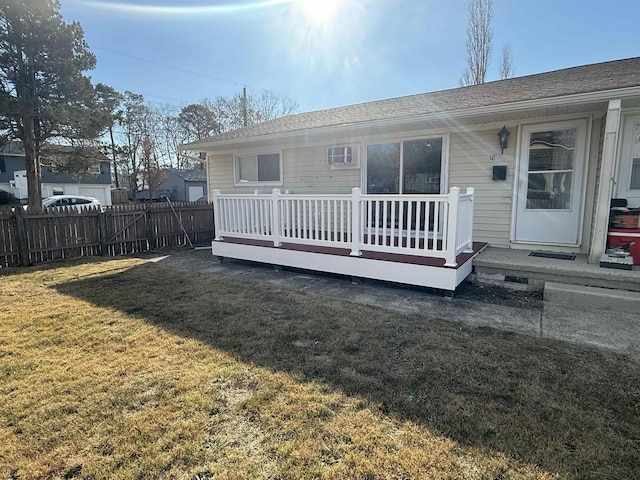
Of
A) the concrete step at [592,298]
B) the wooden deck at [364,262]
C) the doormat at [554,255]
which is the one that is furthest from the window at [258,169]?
the concrete step at [592,298]

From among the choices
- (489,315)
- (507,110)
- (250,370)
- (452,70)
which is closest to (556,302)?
(489,315)

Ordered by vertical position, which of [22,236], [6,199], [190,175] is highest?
[190,175]

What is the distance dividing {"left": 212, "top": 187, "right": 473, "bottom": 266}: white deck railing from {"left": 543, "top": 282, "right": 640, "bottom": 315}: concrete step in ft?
3.87

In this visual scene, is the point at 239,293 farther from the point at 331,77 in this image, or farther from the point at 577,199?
the point at 331,77

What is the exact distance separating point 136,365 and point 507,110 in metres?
5.39

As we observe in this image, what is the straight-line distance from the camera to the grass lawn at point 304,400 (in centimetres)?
174

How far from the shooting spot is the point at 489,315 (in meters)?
3.82

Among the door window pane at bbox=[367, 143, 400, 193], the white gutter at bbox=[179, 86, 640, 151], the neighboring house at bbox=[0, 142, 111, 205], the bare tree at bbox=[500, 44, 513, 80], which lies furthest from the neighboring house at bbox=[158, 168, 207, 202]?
the door window pane at bbox=[367, 143, 400, 193]

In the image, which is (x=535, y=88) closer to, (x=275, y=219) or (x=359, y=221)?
(x=359, y=221)

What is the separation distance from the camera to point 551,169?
18.0 ft

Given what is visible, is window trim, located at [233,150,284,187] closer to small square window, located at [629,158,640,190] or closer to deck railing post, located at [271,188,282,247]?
deck railing post, located at [271,188,282,247]

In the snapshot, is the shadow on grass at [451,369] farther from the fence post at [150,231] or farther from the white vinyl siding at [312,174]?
the fence post at [150,231]

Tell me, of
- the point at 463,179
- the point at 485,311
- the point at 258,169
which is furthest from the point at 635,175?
the point at 258,169

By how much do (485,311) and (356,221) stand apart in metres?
2.01
